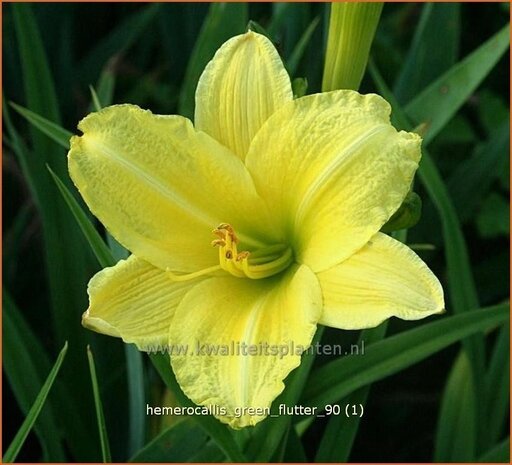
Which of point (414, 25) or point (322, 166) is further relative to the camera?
point (414, 25)

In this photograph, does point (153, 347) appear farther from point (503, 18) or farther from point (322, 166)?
point (503, 18)

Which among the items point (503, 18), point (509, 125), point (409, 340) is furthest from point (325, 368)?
point (503, 18)

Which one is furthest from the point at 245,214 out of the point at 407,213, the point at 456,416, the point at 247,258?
the point at 456,416

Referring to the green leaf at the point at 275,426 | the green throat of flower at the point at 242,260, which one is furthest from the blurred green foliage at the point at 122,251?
the green throat of flower at the point at 242,260

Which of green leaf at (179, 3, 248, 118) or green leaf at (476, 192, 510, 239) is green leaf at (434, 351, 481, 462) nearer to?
green leaf at (476, 192, 510, 239)

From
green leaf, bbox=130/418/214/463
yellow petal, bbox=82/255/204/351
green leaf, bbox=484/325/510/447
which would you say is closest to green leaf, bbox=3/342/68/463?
yellow petal, bbox=82/255/204/351

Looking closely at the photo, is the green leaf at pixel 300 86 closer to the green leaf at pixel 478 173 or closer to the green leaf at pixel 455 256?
the green leaf at pixel 455 256
